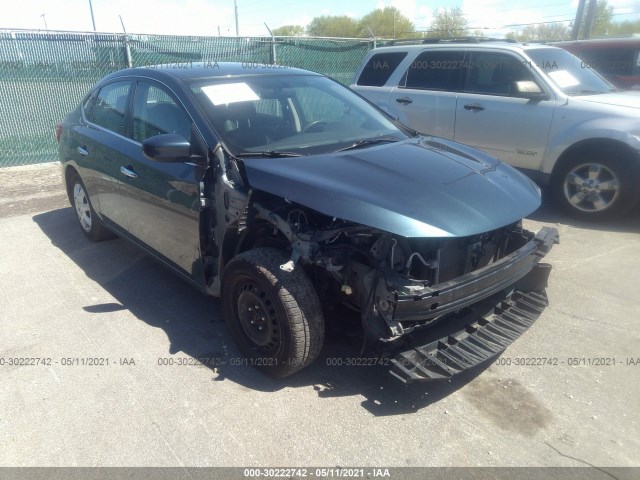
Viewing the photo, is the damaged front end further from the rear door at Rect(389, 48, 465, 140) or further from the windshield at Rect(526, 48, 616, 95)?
the rear door at Rect(389, 48, 465, 140)

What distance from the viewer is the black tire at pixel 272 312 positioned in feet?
9.46

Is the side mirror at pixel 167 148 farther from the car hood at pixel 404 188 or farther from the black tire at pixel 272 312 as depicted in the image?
the black tire at pixel 272 312

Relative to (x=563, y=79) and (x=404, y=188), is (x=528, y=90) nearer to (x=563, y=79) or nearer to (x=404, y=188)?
(x=563, y=79)

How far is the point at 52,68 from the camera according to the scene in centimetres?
888

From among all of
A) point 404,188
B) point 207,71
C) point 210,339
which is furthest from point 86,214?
point 404,188

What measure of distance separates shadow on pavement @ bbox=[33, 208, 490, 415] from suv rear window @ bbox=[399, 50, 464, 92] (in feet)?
14.9

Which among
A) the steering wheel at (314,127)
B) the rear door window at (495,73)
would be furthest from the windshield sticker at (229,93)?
the rear door window at (495,73)

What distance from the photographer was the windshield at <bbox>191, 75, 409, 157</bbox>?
3.42 m

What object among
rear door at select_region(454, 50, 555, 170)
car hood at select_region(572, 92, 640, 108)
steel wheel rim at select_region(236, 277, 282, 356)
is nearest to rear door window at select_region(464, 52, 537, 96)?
rear door at select_region(454, 50, 555, 170)

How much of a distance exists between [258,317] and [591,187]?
442cm

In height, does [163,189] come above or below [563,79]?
below

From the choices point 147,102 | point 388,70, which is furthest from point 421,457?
point 388,70

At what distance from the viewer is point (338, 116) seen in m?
4.00

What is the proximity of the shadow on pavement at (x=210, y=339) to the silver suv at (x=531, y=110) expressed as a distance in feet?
11.6
